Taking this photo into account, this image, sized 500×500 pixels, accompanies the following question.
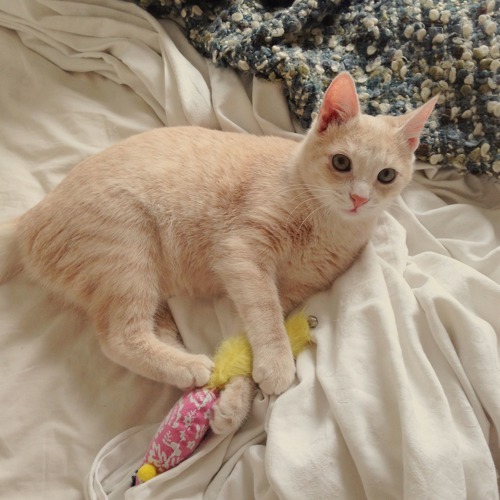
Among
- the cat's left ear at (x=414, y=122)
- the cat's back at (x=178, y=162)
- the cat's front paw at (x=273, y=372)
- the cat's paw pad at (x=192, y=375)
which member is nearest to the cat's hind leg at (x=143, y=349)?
the cat's paw pad at (x=192, y=375)

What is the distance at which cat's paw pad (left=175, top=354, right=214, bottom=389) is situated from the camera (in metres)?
1.22

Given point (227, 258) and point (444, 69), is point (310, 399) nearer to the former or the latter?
point (227, 258)

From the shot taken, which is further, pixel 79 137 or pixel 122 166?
pixel 79 137

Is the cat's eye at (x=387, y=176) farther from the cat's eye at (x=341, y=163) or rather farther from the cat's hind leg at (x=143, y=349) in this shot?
the cat's hind leg at (x=143, y=349)

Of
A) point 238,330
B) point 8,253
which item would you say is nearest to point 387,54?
point 238,330

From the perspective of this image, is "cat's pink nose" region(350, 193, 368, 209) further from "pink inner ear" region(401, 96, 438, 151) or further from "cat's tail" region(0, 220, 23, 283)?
"cat's tail" region(0, 220, 23, 283)

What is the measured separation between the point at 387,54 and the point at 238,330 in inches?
37.4

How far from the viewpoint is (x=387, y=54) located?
1597 millimetres

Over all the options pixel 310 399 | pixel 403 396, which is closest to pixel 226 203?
pixel 310 399

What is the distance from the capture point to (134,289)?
1307 mm

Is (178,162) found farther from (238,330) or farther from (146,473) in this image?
(146,473)

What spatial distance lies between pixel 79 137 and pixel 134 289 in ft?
2.08

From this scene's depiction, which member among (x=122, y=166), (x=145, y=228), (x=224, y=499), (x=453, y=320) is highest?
(x=122, y=166)

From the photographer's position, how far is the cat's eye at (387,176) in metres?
1.29
